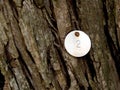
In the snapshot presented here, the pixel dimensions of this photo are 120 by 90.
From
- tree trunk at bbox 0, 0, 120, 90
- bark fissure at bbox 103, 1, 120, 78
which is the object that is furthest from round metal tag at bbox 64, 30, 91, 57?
bark fissure at bbox 103, 1, 120, 78

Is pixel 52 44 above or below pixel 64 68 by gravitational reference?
above

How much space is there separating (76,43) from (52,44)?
0.13 m

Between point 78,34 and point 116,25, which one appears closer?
point 78,34

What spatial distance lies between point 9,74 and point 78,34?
0.43m

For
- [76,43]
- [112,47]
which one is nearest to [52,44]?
[76,43]

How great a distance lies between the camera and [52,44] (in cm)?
162

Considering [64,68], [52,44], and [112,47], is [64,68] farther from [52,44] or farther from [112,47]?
[112,47]

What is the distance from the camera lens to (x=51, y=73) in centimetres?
164

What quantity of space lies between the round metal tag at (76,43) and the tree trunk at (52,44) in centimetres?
3

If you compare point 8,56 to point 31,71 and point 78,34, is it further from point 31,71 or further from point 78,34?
point 78,34

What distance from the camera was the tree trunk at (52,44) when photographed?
1.60 metres

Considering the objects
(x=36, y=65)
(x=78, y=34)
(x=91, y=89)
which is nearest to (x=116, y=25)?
(x=78, y=34)

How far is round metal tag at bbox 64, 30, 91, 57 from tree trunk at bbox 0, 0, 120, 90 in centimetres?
3

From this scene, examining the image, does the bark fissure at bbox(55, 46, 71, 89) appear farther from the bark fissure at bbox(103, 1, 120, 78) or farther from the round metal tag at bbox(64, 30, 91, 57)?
the bark fissure at bbox(103, 1, 120, 78)
